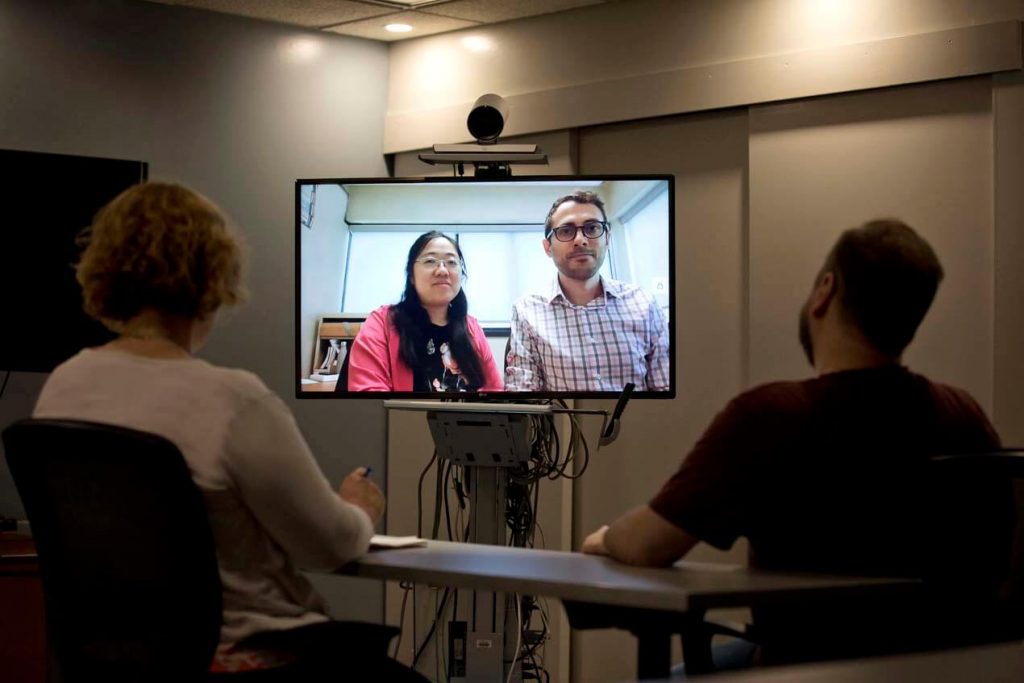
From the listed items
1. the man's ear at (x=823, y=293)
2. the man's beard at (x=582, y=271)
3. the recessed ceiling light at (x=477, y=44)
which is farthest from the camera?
the recessed ceiling light at (x=477, y=44)

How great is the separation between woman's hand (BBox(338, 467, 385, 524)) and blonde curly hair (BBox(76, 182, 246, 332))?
0.43m

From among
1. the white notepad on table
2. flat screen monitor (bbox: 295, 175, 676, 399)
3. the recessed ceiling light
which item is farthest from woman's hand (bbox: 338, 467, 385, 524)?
the recessed ceiling light

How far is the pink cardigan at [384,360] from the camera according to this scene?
136 inches

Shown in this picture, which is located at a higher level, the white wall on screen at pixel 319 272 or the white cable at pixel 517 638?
the white wall on screen at pixel 319 272

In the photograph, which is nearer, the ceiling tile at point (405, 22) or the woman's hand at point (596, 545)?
the woman's hand at point (596, 545)

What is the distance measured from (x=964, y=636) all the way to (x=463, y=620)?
1.81 m

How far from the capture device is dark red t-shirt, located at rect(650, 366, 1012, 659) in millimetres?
1928

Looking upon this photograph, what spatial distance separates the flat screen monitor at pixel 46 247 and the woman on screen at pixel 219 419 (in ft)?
6.23

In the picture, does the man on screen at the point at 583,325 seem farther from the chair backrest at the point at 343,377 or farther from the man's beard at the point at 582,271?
the chair backrest at the point at 343,377

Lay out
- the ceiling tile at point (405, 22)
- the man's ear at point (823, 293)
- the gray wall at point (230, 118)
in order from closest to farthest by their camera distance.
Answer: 1. the man's ear at point (823, 293)
2. the gray wall at point (230, 118)
3. the ceiling tile at point (405, 22)

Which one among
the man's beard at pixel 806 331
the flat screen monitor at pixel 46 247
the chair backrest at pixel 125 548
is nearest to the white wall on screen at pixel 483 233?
the flat screen monitor at pixel 46 247

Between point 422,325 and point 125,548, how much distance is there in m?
1.74

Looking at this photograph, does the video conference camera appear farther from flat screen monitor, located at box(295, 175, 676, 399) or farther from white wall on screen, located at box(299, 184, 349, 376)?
white wall on screen, located at box(299, 184, 349, 376)

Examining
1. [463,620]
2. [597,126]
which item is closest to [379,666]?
[463,620]
